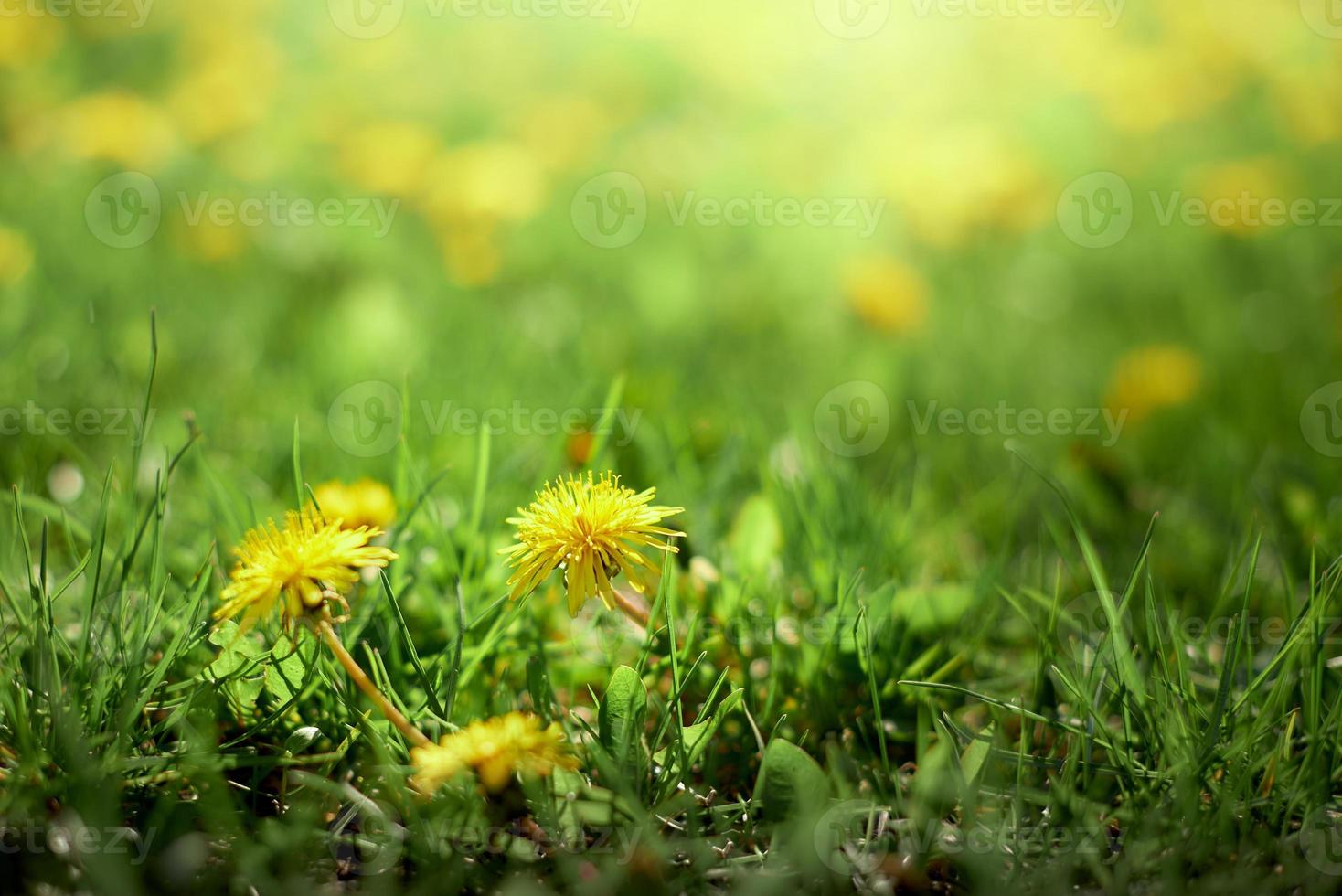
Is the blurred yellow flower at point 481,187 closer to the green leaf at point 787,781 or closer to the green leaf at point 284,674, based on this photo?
the green leaf at point 284,674

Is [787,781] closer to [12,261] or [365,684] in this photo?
[365,684]

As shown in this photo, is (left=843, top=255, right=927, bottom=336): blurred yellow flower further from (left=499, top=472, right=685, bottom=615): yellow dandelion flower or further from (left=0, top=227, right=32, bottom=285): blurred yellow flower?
(left=0, top=227, right=32, bottom=285): blurred yellow flower

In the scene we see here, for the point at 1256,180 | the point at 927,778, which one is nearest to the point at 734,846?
the point at 927,778

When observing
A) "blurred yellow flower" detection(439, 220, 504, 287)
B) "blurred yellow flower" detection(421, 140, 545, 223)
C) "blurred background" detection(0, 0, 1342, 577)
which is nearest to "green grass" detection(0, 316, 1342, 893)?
"blurred background" detection(0, 0, 1342, 577)

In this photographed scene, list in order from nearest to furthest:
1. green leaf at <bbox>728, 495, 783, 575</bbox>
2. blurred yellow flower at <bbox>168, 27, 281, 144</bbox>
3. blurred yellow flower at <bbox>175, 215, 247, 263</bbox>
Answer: green leaf at <bbox>728, 495, 783, 575</bbox> → blurred yellow flower at <bbox>175, 215, 247, 263</bbox> → blurred yellow flower at <bbox>168, 27, 281, 144</bbox>

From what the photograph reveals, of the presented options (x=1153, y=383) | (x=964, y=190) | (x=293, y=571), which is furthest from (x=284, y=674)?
(x=964, y=190)

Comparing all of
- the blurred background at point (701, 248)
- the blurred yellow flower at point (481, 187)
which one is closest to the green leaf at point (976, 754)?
the blurred background at point (701, 248)

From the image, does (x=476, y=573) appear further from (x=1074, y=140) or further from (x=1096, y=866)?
(x=1074, y=140)
